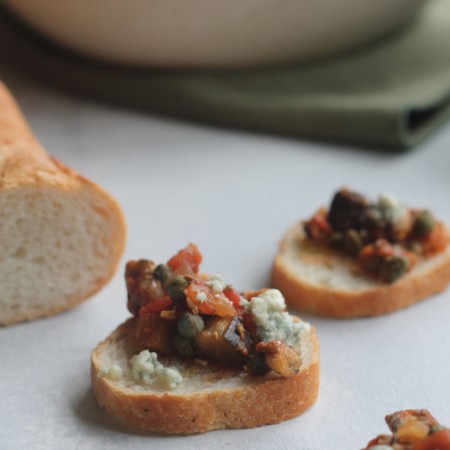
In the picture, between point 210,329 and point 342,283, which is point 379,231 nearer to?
point 342,283

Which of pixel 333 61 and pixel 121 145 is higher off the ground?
pixel 333 61

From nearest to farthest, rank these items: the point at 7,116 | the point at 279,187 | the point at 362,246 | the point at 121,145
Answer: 1. the point at 362,246
2. the point at 7,116
3. the point at 279,187
4. the point at 121,145

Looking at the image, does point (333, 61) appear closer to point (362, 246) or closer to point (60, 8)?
point (60, 8)

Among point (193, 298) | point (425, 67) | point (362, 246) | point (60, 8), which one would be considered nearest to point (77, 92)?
point (60, 8)

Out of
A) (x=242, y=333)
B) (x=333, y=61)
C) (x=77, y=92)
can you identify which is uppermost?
(x=333, y=61)

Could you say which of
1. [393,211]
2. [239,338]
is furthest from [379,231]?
[239,338]

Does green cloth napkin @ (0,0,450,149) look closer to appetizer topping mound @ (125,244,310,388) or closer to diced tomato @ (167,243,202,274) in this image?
diced tomato @ (167,243,202,274)

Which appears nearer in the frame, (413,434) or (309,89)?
(413,434)

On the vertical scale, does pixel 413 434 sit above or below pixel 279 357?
above
